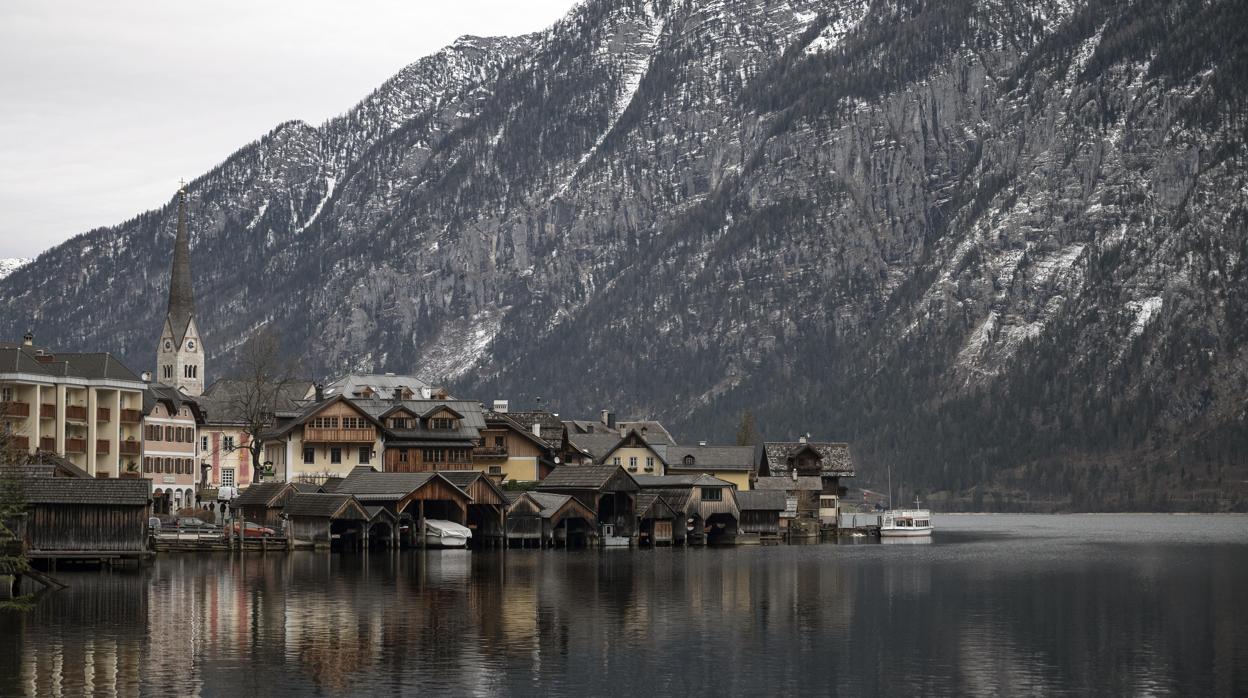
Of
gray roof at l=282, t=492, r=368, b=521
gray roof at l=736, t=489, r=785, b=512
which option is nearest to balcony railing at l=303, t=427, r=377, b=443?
gray roof at l=282, t=492, r=368, b=521

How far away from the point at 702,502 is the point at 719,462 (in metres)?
21.9

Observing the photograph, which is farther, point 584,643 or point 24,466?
point 24,466

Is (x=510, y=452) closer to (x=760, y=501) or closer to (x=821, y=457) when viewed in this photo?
(x=760, y=501)

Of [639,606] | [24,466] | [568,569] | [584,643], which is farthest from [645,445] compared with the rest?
[584,643]

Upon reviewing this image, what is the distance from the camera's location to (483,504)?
148250 millimetres

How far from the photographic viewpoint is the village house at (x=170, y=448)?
16375 cm

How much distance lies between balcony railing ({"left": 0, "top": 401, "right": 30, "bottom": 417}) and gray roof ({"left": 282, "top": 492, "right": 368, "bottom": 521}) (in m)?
20.0

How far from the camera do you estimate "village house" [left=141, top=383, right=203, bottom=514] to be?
16375 cm

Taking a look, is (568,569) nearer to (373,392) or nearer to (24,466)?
(24,466)

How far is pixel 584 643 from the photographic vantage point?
7619cm

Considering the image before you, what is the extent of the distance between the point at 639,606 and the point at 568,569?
2828cm

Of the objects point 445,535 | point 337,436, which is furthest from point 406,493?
point 337,436

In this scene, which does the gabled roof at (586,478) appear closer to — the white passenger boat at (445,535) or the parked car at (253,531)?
the white passenger boat at (445,535)

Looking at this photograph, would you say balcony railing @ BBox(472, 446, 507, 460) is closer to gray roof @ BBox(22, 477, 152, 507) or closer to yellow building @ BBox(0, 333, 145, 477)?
yellow building @ BBox(0, 333, 145, 477)
